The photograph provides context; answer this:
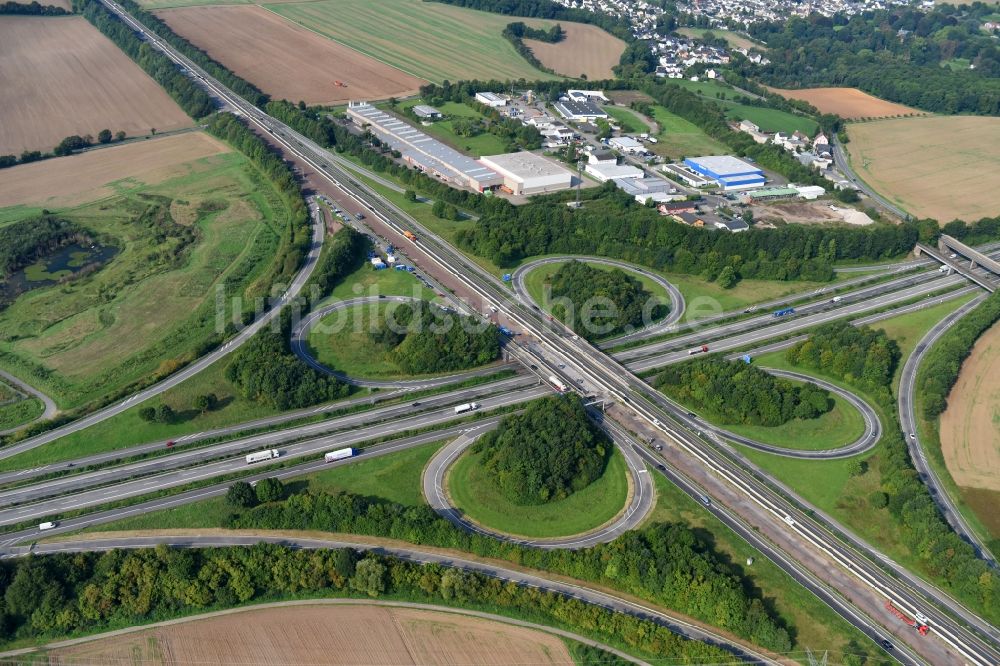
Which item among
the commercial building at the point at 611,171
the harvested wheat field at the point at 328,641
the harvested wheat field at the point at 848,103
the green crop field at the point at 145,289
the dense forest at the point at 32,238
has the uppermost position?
the harvested wheat field at the point at 848,103

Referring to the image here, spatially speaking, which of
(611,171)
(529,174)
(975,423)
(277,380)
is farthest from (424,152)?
(975,423)

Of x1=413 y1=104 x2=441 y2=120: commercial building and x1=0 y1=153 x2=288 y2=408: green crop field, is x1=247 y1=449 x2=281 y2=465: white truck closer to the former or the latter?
x1=0 y1=153 x2=288 y2=408: green crop field

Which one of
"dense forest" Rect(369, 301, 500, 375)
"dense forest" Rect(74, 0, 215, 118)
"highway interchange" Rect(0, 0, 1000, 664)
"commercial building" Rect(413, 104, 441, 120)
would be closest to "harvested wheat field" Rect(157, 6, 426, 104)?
"dense forest" Rect(74, 0, 215, 118)

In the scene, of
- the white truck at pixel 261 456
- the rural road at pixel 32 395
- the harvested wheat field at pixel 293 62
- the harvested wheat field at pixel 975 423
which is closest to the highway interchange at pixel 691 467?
the white truck at pixel 261 456

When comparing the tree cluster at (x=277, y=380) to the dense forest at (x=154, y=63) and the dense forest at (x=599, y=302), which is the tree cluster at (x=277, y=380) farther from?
the dense forest at (x=154, y=63)

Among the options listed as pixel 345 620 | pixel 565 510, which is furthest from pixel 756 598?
pixel 345 620

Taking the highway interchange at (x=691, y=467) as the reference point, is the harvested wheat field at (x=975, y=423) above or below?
above
